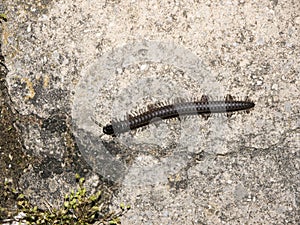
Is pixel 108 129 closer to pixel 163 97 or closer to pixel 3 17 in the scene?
pixel 163 97

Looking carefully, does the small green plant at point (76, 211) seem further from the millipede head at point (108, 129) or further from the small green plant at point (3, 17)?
the small green plant at point (3, 17)

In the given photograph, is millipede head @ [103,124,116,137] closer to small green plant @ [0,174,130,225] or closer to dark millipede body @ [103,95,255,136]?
dark millipede body @ [103,95,255,136]

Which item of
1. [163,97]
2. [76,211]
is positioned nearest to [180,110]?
[163,97]

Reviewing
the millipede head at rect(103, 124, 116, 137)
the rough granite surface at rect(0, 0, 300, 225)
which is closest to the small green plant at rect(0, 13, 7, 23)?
the rough granite surface at rect(0, 0, 300, 225)

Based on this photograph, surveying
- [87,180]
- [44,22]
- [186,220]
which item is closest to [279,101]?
[186,220]

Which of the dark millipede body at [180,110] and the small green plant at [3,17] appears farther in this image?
the small green plant at [3,17]

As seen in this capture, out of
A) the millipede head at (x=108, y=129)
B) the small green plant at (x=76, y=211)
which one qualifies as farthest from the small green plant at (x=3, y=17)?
the small green plant at (x=76, y=211)
